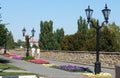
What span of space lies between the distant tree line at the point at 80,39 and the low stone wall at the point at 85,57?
6.59ft

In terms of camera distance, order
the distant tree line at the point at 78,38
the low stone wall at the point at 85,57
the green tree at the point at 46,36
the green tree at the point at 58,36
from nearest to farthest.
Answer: the low stone wall at the point at 85,57
the distant tree line at the point at 78,38
the green tree at the point at 46,36
the green tree at the point at 58,36

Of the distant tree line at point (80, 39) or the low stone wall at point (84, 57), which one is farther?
the distant tree line at point (80, 39)

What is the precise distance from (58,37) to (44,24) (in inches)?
141

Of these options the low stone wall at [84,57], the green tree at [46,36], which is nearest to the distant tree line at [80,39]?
the green tree at [46,36]

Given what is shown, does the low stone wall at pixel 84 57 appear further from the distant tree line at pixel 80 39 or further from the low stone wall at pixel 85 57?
the distant tree line at pixel 80 39

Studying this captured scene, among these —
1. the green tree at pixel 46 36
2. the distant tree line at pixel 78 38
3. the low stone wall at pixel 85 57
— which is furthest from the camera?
the green tree at pixel 46 36

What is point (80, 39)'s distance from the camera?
54.3 meters

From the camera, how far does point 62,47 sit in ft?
186

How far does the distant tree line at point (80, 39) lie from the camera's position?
144ft

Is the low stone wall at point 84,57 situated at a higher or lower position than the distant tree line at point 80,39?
lower

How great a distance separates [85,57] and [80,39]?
515 inches

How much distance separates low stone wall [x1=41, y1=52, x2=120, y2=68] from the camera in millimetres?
33888

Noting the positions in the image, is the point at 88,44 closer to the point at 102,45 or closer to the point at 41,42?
the point at 102,45

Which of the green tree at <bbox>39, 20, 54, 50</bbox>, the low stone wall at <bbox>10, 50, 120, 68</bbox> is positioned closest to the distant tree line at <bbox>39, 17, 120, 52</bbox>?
the green tree at <bbox>39, 20, 54, 50</bbox>
